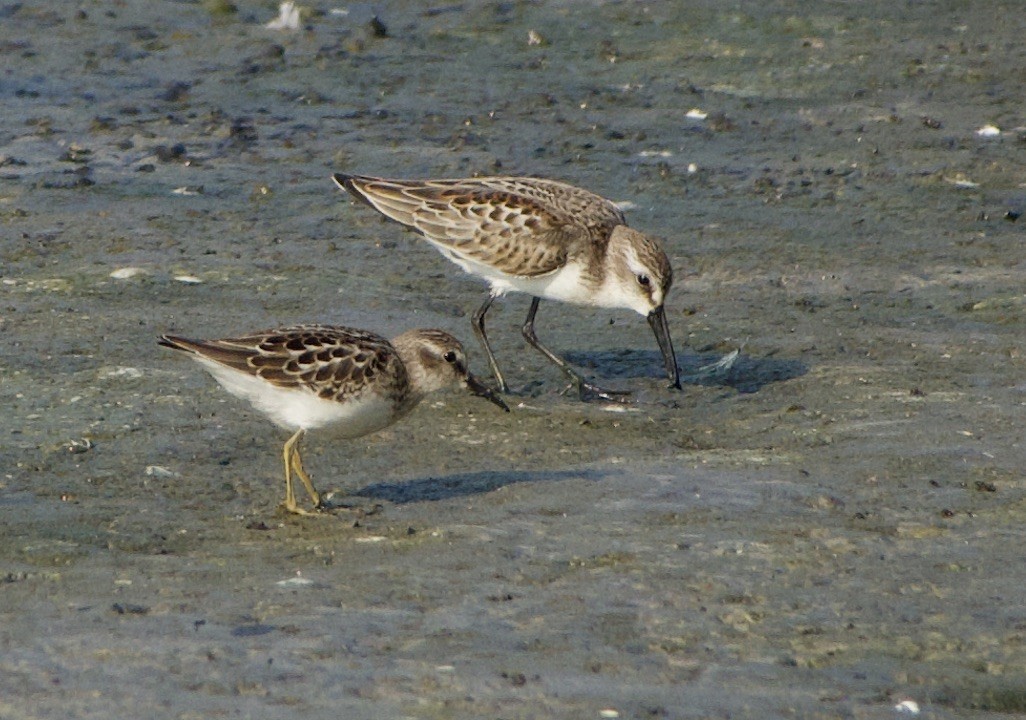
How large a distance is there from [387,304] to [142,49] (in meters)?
6.27

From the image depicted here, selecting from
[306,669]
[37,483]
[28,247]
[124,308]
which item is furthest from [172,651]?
[28,247]

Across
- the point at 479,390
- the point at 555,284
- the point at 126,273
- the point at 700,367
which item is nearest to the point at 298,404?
the point at 479,390

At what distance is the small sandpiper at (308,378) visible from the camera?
700 cm

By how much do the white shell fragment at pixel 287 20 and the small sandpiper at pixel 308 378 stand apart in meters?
9.06

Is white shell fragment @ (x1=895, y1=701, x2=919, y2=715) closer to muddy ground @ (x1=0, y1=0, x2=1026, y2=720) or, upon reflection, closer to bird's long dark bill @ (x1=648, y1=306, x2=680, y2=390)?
muddy ground @ (x1=0, y1=0, x2=1026, y2=720)

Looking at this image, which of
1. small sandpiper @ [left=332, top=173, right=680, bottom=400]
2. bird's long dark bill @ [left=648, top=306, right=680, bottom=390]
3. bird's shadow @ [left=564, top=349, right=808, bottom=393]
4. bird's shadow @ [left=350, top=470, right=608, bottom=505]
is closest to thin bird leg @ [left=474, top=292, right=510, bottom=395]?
small sandpiper @ [left=332, top=173, right=680, bottom=400]

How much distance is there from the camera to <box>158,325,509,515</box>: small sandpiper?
700 cm

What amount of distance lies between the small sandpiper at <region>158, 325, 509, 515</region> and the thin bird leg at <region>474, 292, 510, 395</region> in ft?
5.75

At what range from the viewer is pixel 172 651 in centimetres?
539

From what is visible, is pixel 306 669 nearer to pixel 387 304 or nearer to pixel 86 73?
pixel 387 304

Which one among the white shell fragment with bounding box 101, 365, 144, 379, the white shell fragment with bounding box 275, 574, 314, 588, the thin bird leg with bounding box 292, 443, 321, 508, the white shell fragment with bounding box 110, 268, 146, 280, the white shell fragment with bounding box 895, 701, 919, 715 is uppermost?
the white shell fragment with bounding box 895, 701, 919, 715

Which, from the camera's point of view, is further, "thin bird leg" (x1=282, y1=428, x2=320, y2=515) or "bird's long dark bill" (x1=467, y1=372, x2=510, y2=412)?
"bird's long dark bill" (x1=467, y1=372, x2=510, y2=412)

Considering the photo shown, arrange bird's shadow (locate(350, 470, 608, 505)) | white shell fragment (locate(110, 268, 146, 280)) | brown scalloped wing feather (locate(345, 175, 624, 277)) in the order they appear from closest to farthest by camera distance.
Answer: bird's shadow (locate(350, 470, 608, 505))
brown scalloped wing feather (locate(345, 175, 624, 277))
white shell fragment (locate(110, 268, 146, 280))

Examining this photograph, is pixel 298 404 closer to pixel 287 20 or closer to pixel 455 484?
pixel 455 484
